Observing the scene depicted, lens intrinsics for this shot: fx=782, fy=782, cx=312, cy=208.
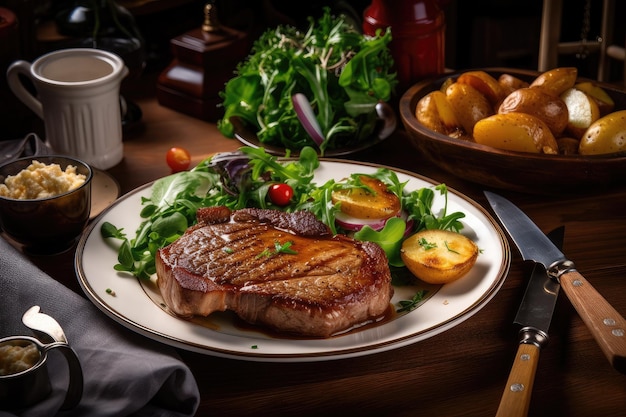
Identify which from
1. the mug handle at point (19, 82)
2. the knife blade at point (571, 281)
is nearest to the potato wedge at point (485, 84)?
the knife blade at point (571, 281)

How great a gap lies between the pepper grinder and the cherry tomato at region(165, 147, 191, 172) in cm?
38

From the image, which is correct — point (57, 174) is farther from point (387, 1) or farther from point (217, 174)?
point (387, 1)

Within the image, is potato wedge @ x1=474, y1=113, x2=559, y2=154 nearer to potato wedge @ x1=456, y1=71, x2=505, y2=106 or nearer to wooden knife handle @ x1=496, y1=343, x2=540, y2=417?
potato wedge @ x1=456, y1=71, x2=505, y2=106

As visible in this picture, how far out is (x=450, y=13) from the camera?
14.1 ft

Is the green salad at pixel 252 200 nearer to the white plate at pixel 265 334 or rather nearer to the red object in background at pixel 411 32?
the white plate at pixel 265 334

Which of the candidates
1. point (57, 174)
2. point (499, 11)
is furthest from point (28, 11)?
point (499, 11)

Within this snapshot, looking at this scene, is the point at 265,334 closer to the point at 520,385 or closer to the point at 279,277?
the point at 279,277

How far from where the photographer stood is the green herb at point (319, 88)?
2.32 m

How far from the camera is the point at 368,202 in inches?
73.1

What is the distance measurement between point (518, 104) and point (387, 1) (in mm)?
617

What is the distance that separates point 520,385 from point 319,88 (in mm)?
1276

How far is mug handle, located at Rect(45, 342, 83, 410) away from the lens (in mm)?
1262

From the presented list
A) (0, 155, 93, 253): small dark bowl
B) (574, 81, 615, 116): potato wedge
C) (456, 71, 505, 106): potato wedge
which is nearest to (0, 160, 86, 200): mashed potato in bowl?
(0, 155, 93, 253): small dark bowl

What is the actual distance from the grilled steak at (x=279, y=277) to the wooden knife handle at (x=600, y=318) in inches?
14.2
